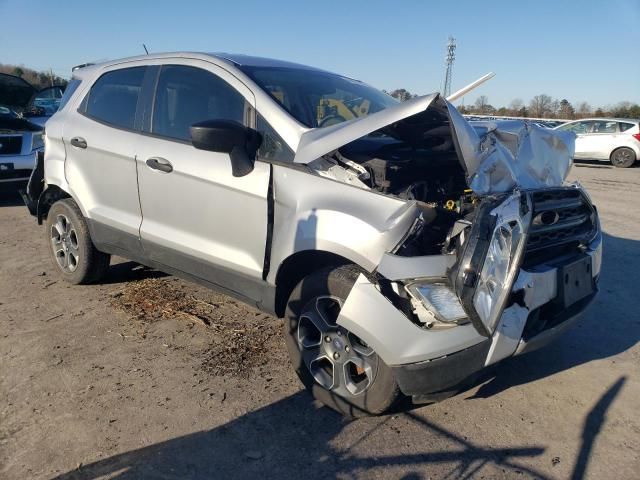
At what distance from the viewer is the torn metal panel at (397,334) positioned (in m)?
2.51

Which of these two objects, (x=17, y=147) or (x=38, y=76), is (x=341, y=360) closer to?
(x=17, y=147)

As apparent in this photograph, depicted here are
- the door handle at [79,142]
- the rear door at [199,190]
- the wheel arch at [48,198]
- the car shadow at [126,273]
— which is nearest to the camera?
the rear door at [199,190]

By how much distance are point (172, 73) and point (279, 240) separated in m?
1.65

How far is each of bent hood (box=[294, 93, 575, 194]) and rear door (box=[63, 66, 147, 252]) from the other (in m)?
1.66

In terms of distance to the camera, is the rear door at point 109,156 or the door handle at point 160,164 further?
the rear door at point 109,156

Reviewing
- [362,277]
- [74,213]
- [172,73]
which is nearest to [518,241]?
[362,277]

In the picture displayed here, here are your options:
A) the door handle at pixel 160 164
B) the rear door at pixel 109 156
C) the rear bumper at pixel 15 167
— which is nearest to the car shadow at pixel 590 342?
the door handle at pixel 160 164

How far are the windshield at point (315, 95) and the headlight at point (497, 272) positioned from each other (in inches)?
53.2

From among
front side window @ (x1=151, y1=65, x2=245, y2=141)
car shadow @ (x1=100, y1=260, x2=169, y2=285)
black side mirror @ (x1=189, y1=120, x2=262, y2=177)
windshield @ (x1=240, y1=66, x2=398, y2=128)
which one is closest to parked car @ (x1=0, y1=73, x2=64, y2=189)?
car shadow @ (x1=100, y1=260, x2=169, y2=285)

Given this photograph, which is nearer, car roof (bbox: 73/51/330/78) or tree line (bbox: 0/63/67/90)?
car roof (bbox: 73/51/330/78)

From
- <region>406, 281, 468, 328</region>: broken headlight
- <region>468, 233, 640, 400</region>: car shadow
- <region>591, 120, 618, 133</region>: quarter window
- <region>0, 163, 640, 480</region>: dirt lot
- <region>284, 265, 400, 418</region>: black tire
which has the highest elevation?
<region>591, 120, 618, 133</region>: quarter window

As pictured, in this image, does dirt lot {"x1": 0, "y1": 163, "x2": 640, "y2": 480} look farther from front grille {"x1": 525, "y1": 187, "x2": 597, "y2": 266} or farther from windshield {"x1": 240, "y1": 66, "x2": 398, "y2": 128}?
windshield {"x1": 240, "y1": 66, "x2": 398, "y2": 128}

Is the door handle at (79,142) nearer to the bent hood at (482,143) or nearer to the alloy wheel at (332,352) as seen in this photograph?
the bent hood at (482,143)

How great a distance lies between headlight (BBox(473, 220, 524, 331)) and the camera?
7.99 feet
